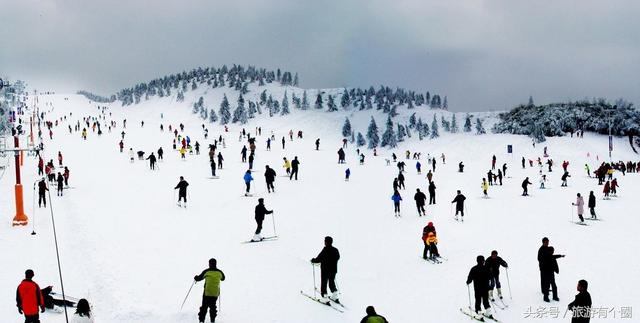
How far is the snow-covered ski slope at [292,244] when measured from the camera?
483 inches

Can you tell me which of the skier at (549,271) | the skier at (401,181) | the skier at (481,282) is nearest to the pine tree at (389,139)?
the skier at (401,181)

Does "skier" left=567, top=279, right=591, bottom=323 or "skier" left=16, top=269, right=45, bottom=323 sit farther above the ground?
"skier" left=16, top=269, right=45, bottom=323

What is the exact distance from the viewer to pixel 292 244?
58.3 ft

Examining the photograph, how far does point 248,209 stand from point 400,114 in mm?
134457

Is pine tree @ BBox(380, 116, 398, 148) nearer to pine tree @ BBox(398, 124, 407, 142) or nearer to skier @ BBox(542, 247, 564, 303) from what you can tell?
pine tree @ BBox(398, 124, 407, 142)

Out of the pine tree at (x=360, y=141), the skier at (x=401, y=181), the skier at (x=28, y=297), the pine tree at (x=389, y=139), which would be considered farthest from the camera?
the pine tree at (x=360, y=141)

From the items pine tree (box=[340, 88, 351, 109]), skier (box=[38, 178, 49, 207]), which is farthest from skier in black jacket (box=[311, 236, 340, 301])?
pine tree (box=[340, 88, 351, 109])

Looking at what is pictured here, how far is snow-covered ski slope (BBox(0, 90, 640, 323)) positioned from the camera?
12266mm

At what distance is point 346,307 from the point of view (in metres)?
12.1

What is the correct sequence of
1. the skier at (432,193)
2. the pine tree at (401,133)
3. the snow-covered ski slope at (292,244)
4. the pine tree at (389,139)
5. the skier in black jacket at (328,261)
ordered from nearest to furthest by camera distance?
the skier in black jacket at (328,261) → the snow-covered ski slope at (292,244) → the skier at (432,193) → the pine tree at (389,139) → the pine tree at (401,133)

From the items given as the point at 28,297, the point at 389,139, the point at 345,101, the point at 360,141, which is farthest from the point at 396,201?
the point at 345,101

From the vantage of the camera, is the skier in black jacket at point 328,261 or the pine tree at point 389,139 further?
the pine tree at point 389,139

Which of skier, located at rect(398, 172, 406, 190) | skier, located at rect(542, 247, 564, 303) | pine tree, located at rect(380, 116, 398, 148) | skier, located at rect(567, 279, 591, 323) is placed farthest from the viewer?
pine tree, located at rect(380, 116, 398, 148)

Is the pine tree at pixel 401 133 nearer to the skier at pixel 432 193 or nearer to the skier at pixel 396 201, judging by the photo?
the skier at pixel 432 193
